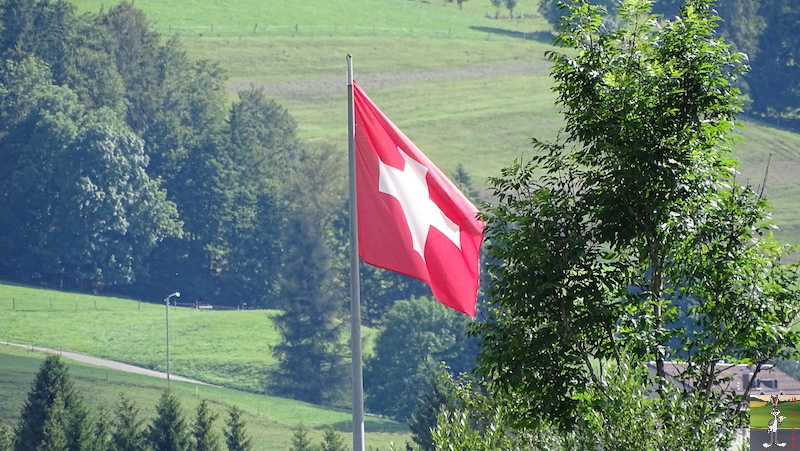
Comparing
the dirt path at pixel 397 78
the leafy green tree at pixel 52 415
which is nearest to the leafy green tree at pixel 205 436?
the leafy green tree at pixel 52 415

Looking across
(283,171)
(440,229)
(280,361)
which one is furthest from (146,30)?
(440,229)

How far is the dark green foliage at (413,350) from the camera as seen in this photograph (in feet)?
416

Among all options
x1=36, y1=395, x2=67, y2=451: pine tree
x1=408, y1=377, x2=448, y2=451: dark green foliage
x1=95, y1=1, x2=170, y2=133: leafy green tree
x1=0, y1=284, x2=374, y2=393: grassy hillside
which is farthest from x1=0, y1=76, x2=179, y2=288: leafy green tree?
x1=36, y1=395, x2=67, y2=451: pine tree

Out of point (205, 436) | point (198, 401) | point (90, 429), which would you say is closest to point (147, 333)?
point (198, 401)

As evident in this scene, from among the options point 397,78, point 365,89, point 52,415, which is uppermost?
point 397,78

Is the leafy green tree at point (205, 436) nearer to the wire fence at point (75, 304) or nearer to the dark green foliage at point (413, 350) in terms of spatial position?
the dark green foliage at point (413, 350)

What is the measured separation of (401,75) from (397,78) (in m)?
1.32

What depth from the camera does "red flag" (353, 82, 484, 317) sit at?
59.2 ft

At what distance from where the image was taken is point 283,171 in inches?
6841

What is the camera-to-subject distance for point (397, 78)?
18338cm

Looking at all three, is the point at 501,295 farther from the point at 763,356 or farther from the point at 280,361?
the point at 280,361

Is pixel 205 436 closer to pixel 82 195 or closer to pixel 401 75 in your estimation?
pixel 82 195

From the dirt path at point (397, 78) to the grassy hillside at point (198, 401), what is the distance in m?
68.6

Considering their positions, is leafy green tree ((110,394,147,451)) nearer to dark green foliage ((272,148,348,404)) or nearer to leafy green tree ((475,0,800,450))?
dark green foliage ((272,148,348,404))
